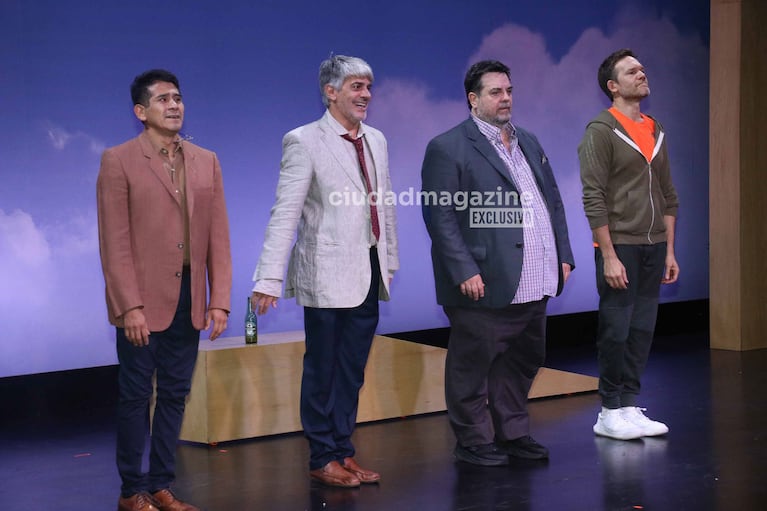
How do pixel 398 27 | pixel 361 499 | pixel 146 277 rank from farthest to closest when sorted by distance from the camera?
1. pixel 398 27
2. pixel 361 499
3. pixel 146 277

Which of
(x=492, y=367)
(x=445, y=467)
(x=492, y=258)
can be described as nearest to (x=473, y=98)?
(x=492, y=258)

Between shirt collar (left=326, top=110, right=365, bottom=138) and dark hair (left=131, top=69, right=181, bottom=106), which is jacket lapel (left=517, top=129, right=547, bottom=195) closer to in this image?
shirt collar (left=326, top=110, right=365, bottom=138)

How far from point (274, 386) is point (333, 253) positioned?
1.29 metres

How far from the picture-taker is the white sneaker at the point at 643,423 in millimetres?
4859

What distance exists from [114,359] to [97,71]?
1.56 metres

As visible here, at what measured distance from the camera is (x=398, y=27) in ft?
22.9

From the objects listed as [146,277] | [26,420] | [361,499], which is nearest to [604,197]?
[361,499]

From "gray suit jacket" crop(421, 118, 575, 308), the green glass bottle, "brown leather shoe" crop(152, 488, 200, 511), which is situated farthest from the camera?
the green glass bottle

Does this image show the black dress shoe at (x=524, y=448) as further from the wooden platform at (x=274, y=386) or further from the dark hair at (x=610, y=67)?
the dark hair at (x=610, y=67)

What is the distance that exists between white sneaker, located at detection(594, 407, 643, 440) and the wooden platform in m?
0.99

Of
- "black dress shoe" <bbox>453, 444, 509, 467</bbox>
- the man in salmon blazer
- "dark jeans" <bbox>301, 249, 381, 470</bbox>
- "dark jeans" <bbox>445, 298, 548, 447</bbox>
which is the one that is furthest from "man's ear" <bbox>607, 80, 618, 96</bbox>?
the man in salmon blazer

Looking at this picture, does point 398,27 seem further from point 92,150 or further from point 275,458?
point 275,458

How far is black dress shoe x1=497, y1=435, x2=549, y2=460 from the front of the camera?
4.50 metres

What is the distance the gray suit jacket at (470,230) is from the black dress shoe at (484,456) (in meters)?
0.60
